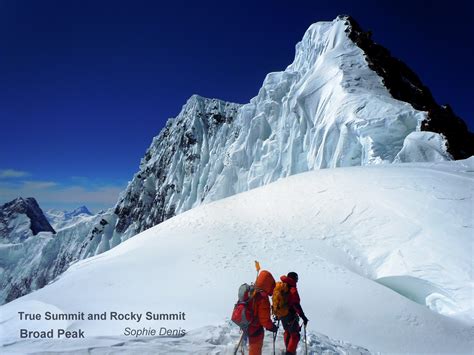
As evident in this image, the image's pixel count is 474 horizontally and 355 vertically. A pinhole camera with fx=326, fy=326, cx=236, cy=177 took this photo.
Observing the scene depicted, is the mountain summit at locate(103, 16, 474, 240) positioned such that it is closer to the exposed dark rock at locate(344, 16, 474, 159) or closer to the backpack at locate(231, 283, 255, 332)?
the exposed dark rock at locate(344, 16, 474, 159)

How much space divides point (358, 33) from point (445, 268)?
31733 millimetres

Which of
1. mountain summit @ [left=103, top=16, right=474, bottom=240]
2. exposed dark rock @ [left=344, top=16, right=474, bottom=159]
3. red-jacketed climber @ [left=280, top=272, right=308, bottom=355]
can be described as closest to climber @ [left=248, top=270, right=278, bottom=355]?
red-jacketed climber @ [left=280, top=272, right=308, bottom=355]

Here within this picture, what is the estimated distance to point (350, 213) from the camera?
10.6 meters

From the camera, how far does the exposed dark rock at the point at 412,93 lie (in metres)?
19.8

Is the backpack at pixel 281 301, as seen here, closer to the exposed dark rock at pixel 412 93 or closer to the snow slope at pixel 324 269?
the snow slope at pixel 324 269

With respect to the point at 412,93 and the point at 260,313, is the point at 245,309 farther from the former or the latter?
the point at 412,93

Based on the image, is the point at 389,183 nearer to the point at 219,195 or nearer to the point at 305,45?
the point at 305,45

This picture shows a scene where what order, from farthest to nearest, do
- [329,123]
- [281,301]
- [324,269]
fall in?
[329,123], [324,269], [281,301]

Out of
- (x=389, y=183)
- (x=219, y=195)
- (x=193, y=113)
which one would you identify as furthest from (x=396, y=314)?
(x=193, y=113)

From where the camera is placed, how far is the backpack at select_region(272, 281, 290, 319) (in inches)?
189

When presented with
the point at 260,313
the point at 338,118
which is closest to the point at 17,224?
the point at 338,118

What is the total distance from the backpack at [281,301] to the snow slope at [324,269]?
0.94m

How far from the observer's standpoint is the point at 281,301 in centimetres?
480

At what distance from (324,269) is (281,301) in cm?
392
